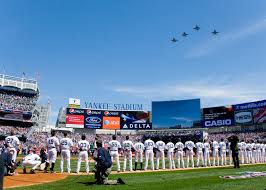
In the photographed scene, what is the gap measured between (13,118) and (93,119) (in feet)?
53.4

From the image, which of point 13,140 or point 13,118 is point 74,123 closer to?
point 13,118

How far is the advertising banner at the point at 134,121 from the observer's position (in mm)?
68250

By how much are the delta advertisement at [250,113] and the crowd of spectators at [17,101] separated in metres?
43.2

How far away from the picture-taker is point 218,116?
62906mm

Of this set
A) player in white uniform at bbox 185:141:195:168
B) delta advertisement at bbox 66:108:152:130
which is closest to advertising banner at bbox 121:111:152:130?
delta advertisement at bbox 66:108:152:130

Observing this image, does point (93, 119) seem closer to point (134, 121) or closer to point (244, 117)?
point (134, 121)

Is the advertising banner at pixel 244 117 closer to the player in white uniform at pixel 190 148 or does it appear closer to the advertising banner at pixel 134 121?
the advertising banner at pixel 134 121

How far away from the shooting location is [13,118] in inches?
2702

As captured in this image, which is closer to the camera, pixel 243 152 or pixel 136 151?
pixel 136 151

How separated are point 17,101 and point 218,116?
43.1 meters

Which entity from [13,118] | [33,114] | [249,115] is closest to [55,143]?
[249,115]

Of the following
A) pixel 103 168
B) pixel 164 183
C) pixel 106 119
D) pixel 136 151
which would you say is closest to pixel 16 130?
pixel 106 119

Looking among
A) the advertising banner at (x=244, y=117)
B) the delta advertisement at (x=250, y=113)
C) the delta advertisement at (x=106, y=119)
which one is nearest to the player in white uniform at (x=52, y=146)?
the delta advertisement at (x=250, y=113)

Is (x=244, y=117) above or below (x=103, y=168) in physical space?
above
